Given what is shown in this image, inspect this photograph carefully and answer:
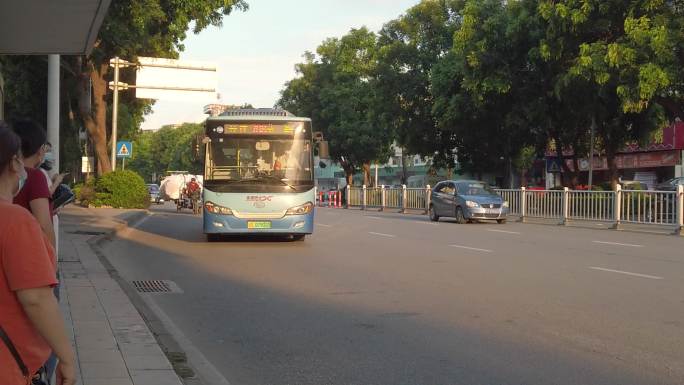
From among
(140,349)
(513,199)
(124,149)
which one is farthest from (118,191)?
(140,349)

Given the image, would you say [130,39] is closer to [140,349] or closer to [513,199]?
[513,199]

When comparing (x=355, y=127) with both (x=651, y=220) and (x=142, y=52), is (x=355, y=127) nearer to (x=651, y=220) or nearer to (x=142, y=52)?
(x=142, y=52)

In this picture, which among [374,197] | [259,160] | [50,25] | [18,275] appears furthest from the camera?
[374,197]

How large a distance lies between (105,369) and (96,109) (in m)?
33.3

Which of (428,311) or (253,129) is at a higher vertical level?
(253,129)

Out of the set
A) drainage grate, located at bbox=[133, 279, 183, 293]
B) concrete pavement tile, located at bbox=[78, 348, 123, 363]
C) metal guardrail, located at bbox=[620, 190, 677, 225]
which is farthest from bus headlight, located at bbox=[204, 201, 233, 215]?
metal guardrail, located at bbox=[620, 190, 677, 225]

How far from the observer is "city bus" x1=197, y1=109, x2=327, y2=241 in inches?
700

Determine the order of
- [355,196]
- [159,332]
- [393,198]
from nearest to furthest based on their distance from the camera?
[159,332]
[393,198]
[355,196]

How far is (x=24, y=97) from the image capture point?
3369 centimetres

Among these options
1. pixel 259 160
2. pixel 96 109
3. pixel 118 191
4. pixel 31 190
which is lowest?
pixel 118 191

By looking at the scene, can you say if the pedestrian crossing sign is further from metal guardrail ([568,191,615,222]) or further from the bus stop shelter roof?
the bus stop shelter roof

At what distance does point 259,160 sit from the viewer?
59.9 ft

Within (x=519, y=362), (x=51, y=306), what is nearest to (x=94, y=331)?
(x=519, y=362)

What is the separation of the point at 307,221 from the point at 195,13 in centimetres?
1451
